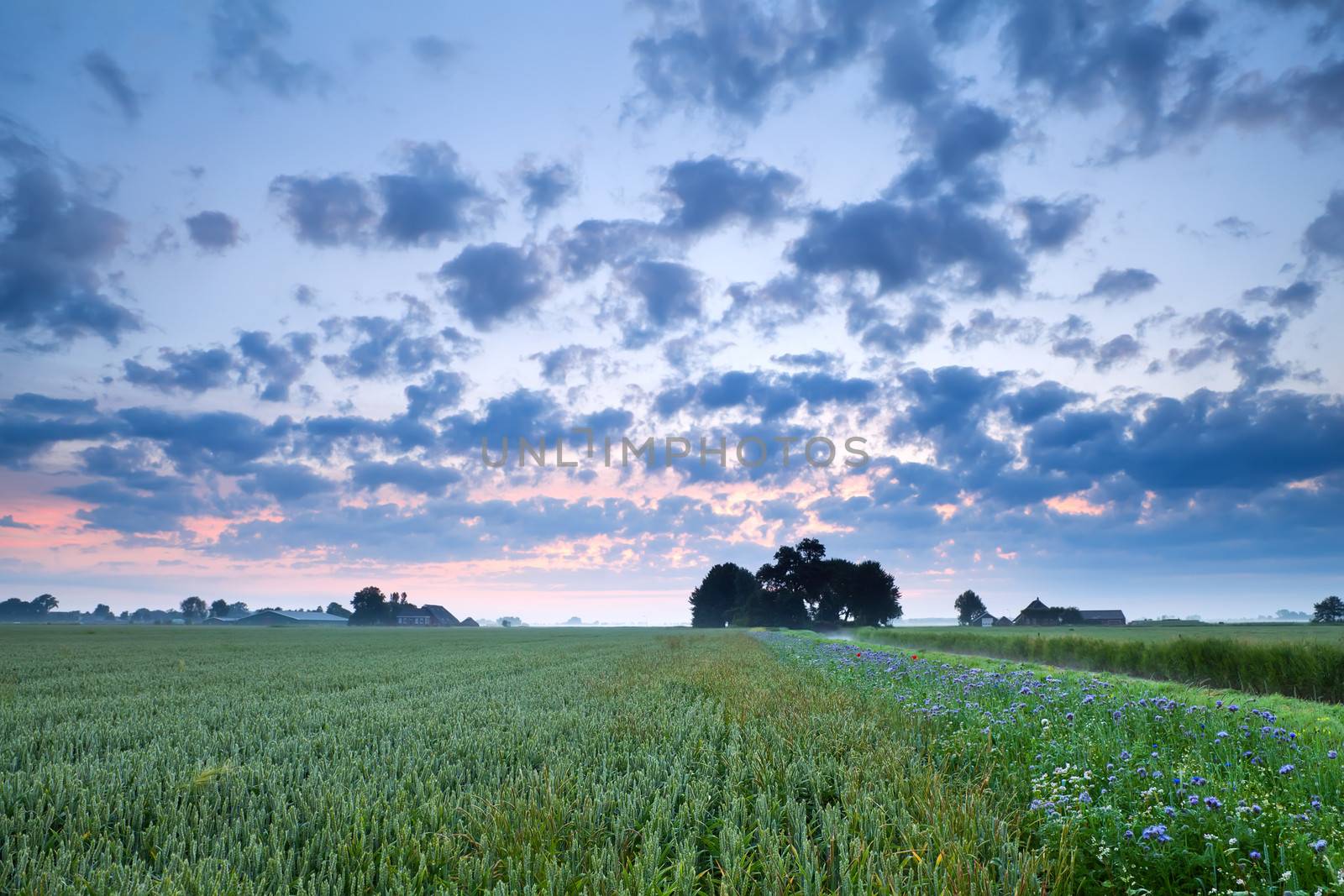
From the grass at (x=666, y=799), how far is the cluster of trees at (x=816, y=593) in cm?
10396

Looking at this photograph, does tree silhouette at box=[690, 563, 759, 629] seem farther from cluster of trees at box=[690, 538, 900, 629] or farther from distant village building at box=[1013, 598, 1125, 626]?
distant village building at box=[1013, 598, 1125, 626]

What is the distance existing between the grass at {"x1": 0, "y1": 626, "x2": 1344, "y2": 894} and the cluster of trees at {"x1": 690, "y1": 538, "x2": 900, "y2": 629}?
104 metres

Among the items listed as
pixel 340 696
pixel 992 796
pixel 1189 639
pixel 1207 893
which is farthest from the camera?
pixel 1189 639

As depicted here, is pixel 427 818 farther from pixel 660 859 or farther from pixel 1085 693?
pixel 1085 693

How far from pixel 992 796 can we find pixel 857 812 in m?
1.81

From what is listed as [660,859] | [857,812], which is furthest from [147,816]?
[857,812]

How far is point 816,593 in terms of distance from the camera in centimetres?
11525

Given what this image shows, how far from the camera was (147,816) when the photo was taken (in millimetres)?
5312

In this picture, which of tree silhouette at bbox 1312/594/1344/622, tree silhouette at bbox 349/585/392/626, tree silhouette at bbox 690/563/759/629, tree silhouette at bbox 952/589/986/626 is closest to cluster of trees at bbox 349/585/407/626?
tree silhouette at bbox 349/585/392/626

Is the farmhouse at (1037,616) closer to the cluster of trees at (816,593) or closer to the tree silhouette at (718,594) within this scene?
the cluster of trees at (816,593)

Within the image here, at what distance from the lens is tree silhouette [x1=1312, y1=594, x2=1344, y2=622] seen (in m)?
92.7

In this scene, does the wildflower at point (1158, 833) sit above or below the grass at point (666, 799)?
above

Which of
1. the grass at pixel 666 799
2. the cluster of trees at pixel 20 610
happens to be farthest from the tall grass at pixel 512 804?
the cluster of trees at pixel 20 610

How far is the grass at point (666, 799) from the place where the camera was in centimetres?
393
